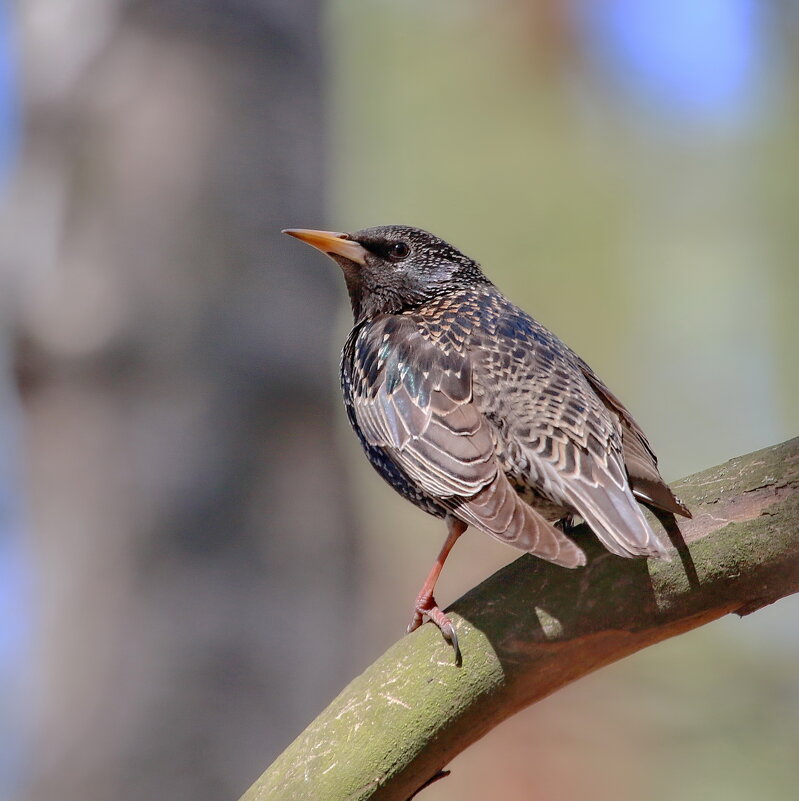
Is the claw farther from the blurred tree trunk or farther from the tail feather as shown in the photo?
the blurred tree trunk

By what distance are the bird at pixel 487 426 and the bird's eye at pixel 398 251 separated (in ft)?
0.22

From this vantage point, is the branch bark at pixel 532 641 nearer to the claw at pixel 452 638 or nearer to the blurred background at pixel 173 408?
the claw at pixel 452 638

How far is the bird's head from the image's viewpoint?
3.86m

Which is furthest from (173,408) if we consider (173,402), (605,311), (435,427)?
(605,311)

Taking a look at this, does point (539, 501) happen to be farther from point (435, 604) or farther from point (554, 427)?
point (435, 604)

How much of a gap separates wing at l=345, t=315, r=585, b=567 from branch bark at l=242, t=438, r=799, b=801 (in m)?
0.16

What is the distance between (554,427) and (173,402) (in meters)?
1.99

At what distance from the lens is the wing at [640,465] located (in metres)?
2.45

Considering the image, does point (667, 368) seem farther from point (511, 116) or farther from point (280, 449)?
point (280, 449)

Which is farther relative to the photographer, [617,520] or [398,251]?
[398,251]

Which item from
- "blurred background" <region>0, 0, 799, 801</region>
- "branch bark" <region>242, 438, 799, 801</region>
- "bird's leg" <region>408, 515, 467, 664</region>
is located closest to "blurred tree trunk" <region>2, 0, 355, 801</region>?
"blurred background" <region>0, 0, 799, 801</region>

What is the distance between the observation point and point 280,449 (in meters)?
4.59

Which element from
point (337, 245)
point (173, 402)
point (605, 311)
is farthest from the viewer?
point (605, 311)

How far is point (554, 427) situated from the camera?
9.71 feet
